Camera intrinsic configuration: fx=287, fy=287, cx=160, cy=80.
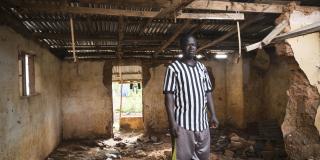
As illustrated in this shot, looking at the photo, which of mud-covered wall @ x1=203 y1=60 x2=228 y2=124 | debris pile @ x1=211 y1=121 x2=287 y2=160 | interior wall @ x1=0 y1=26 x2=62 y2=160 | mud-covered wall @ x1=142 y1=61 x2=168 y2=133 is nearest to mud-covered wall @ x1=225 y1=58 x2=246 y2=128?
mud-covered wall @ x1=203 y1=60 x2=228 y2=124

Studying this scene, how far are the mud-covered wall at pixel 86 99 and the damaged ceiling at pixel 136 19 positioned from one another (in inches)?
59.5

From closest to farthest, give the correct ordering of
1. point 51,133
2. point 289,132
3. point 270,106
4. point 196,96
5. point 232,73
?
point 196,96
point 289,132
point 51,133
point 270,106
point 232,73

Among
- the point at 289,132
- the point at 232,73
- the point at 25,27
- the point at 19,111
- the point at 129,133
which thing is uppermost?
the point at 25,27

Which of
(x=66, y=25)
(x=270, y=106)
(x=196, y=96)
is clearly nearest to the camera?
(x=196, y=96)

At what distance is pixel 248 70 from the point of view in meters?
10.1

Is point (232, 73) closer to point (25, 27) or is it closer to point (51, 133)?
point (51, 133)

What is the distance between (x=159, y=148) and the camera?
8641 mm

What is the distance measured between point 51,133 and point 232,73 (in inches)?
261

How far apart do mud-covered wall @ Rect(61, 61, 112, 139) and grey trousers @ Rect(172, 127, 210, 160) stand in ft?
23.9

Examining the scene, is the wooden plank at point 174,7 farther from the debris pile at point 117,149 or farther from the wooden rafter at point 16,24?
the debris pile at point 117,149

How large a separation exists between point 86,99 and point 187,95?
7.47m

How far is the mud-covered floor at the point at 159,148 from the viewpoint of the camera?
712 centimetres

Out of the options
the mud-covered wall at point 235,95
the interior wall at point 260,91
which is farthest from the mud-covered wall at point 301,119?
the mud-covered wall at point 235,95

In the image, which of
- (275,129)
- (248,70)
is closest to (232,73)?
(248,70)
